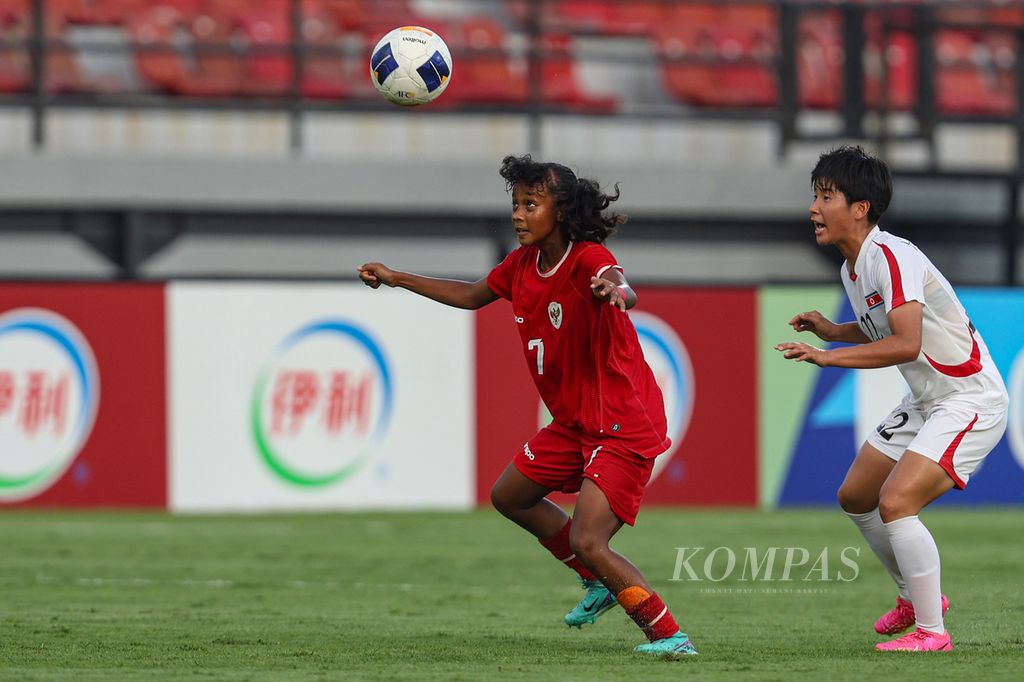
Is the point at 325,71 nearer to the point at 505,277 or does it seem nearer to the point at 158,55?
the point at 158,55

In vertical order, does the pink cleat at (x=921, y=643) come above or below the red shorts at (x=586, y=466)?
below

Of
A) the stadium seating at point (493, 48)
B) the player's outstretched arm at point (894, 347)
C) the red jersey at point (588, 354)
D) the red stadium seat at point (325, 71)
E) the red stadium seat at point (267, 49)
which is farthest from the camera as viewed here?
the red stadium seat at point (325, 71)

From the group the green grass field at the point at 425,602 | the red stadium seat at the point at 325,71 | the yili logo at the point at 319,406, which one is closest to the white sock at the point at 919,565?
the green grass field at the point at 425,602

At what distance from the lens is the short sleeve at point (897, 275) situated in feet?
23.6

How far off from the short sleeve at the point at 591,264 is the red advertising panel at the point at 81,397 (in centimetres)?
815

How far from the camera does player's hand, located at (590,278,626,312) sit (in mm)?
6672

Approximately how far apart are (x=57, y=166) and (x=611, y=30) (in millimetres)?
6601

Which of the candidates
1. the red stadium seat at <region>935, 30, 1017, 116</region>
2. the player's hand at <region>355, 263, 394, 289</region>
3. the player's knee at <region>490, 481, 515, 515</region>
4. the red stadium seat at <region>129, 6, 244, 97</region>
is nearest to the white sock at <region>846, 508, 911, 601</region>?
the player's knee at <region>490, 481, 515, 515</region>

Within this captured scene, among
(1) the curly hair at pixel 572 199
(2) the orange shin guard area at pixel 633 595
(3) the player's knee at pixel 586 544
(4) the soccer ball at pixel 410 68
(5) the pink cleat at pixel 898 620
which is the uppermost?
(4) the soccer ball at pixel 410 68

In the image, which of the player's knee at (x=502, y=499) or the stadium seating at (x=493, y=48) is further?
the stadium seating at (x=493, y=48)

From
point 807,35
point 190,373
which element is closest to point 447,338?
point 190,373

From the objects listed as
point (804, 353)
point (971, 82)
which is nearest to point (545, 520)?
point (804, 353)

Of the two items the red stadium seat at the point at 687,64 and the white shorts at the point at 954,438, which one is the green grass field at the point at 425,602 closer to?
the white shorts at the point at 954,438

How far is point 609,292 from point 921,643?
2.16 m
